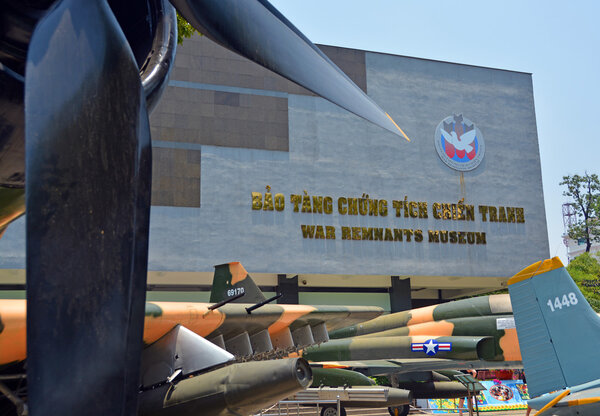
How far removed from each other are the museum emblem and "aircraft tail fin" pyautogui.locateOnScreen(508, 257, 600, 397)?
22213 millimetres

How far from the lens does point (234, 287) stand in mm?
19047

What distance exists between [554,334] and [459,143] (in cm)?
2365

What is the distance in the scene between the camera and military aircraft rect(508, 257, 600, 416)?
10.3 metres

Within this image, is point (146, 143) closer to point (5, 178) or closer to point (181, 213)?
point (5, 178)

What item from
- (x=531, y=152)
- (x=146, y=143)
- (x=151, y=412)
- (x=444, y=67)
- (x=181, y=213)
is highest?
(x=444, y=67)

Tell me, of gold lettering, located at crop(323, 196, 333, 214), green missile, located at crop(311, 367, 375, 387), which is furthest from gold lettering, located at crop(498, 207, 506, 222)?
green missile, located at crop(311, 367, 375, 387)

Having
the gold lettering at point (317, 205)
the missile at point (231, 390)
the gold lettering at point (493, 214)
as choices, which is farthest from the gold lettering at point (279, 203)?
the missile at point (231, 390)

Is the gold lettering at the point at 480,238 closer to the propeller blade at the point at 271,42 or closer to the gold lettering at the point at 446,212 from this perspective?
the gold lettering at the point at 446,212

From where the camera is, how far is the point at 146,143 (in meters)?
2.09

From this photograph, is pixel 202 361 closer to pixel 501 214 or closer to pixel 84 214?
pixel 84 214

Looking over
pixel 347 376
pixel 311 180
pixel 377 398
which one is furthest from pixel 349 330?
pixel 311 180

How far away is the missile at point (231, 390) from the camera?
6.74 meters

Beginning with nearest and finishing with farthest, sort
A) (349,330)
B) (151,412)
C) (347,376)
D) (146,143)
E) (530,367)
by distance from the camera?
(146,143)
(151,412)
(530,367)
(347,376)
(349,330)

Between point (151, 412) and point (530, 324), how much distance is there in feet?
23.5
